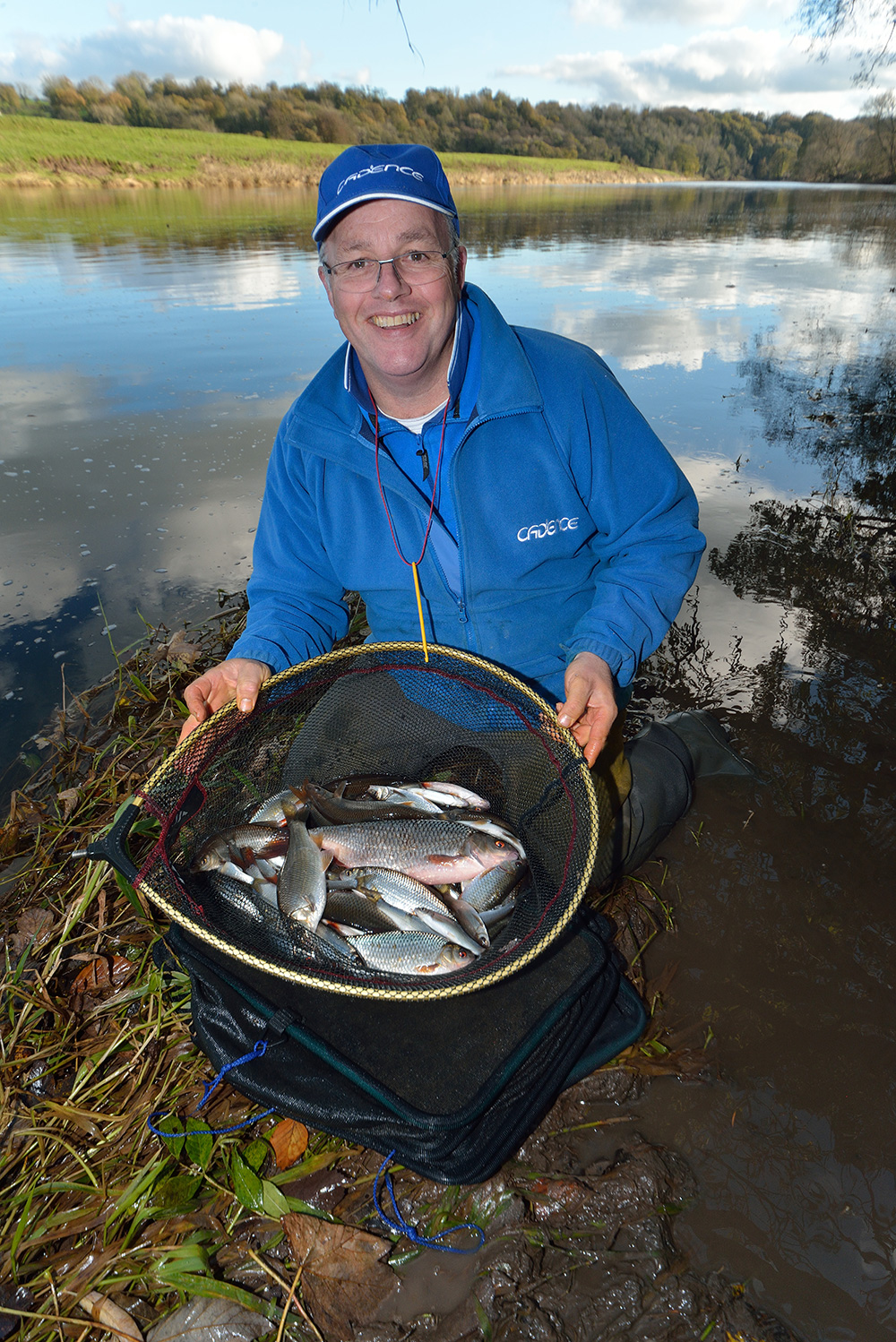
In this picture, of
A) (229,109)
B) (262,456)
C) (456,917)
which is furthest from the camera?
(229,109)

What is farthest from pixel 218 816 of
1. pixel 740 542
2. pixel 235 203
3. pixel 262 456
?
pixel 235 203

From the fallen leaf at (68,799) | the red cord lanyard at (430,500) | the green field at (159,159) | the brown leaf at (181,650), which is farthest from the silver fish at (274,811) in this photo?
the green field at (159,159)

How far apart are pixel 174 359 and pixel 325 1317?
9603 millimetres

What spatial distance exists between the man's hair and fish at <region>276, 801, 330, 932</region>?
185cm

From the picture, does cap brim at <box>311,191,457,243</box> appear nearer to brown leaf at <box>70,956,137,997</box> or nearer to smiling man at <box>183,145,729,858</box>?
smiling man at <box>183,145,729,858</box>

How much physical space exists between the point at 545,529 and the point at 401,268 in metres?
0.96

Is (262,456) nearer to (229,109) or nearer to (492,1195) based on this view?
(492,1195)

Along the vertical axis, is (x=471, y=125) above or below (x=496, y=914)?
above

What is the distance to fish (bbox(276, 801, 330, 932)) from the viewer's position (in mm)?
1882

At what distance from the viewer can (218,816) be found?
233 cm

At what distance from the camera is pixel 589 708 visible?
206 cm

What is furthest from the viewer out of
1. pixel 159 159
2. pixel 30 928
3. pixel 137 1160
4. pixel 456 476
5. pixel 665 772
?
pixel 159 159

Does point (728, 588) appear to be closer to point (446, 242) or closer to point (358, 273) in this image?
point (446, 242)

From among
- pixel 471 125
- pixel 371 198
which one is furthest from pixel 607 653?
pixel 471 125
